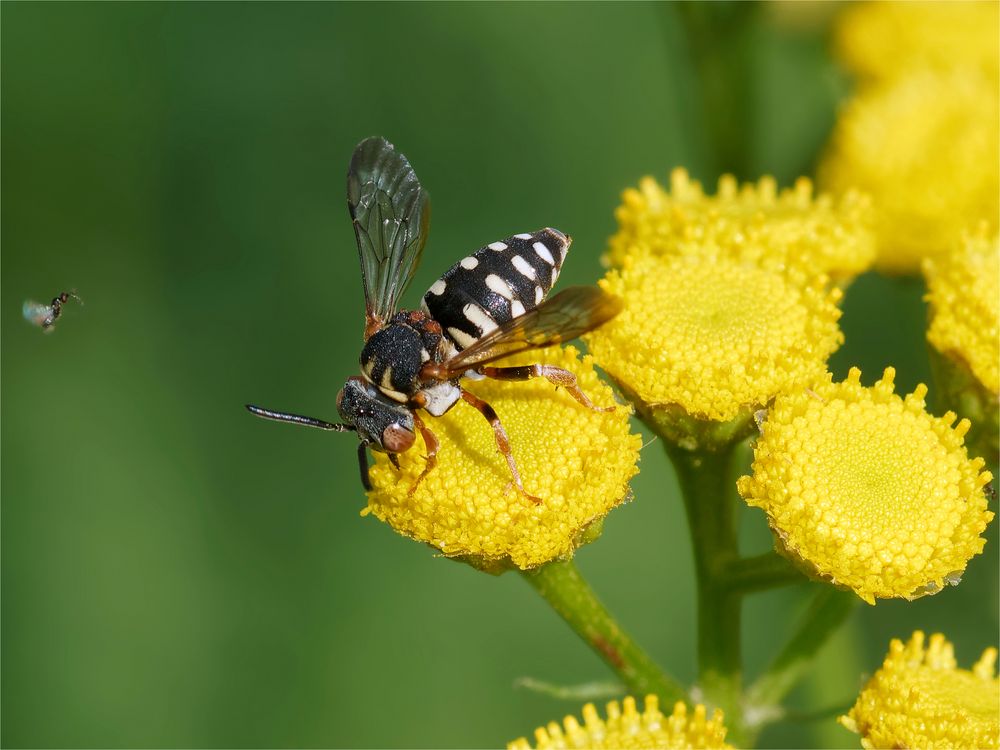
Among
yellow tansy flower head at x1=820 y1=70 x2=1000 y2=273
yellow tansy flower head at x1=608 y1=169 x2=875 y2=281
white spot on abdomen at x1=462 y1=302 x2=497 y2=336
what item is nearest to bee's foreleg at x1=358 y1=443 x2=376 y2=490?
white spot on abdomen at x1=462 y1=302 x2=497 y2=336

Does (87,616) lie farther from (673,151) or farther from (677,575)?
(673,151)

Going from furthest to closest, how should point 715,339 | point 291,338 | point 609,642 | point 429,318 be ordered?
point 291,338
point 429,318
point 609,642
point 715,339

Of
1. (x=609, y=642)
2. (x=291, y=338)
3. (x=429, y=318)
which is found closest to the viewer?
(x=609, y=642)

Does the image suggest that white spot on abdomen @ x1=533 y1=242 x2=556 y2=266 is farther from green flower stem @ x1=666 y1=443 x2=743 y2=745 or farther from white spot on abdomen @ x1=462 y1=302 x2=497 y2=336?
green flower stem @ x1=666 y1=443 x2=743 y2=745

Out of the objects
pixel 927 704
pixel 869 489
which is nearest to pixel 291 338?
pixel 869 489

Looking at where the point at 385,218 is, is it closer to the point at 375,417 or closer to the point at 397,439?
the point at 375,417

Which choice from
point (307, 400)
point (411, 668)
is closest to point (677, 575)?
point (411, 668)
